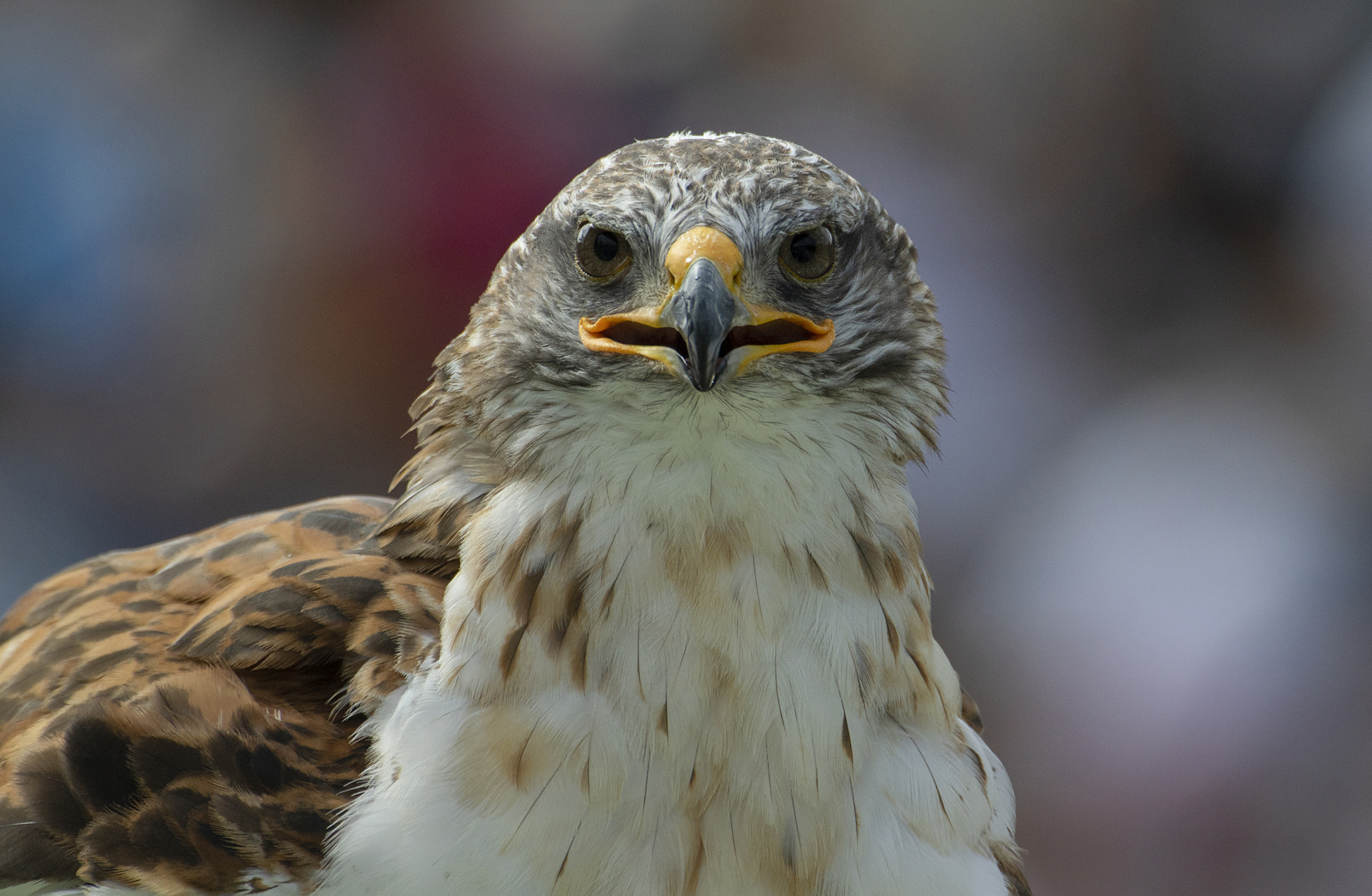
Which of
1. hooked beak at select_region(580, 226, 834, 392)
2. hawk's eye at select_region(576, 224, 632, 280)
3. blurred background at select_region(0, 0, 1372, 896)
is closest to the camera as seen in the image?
hooked beak at select_region(580, 226, 834, 392)

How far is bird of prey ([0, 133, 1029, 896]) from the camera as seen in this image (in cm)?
100

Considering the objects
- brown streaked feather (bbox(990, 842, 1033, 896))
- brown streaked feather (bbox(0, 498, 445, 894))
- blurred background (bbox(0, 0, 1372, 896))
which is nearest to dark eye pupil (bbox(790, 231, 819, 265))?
brown streaked feather (bbox(0, 498, 445, 894))

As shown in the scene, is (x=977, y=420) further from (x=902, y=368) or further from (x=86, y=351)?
(x=86, y=351)

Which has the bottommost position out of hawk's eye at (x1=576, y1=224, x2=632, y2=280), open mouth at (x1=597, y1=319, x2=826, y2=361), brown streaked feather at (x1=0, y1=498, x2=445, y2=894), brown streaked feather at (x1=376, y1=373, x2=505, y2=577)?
brown streaked feather at (x1=0, y1=498, x2=445, y2=894)

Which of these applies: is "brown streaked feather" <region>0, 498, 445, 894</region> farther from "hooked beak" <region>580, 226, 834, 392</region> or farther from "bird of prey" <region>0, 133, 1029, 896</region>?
"hooked beak" <region>580, 226, 834, 392</region>

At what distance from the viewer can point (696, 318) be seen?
96 centimetres

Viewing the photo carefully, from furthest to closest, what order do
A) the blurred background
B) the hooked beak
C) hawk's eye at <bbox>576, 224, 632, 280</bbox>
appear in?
the blurred background
hawk's eye at <bbox>576, 224, 632, 280</bbox>
the hooked beak

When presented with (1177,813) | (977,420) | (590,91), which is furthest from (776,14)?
(1177,813)

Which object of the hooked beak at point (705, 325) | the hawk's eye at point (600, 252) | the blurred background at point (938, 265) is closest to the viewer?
the hooked beak at point (705, 325)

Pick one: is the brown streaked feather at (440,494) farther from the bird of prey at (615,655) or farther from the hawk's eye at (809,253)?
the hawk's eye at (809,253)

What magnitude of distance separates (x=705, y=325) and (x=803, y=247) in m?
0.21

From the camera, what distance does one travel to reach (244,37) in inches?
102

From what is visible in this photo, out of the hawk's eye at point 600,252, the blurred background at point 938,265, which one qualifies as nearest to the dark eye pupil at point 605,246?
the hawk's eye at point 600,252

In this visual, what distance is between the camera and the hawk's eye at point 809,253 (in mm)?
1115
